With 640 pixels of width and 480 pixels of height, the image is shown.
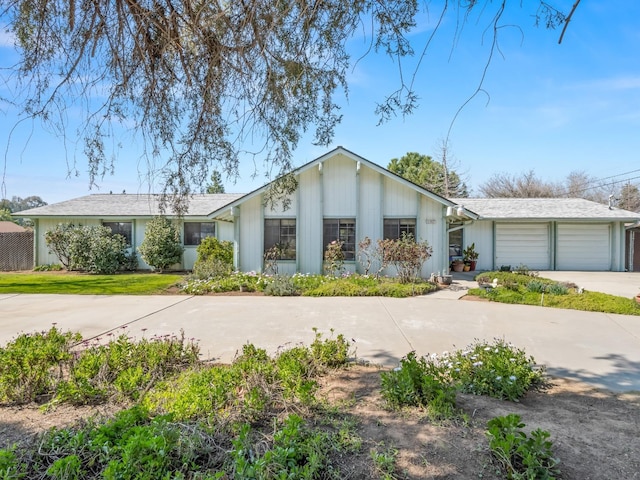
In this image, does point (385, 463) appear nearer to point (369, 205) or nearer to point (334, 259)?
point (334, 259)

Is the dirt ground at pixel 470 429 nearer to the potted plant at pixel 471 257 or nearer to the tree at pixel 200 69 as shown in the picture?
the tree at pixel 200 69

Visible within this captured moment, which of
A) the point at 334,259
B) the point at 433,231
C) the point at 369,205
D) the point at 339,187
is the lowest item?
the point at 334,259

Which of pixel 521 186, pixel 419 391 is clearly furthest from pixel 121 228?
pixel 521 186

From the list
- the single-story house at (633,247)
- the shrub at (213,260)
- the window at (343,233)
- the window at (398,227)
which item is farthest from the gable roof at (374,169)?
the single-story house at (633,247)

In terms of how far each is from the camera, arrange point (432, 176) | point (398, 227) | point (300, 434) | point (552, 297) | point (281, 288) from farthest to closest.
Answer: point (432, 176), point (398, 227), point (281, 288), point (552, 297), point (300, 434)

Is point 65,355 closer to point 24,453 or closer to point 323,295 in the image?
point 24,453

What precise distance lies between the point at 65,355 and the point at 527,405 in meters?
4.63

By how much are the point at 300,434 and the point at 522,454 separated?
1.37m

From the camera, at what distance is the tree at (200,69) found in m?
3.28

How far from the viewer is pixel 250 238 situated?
43.4 ft

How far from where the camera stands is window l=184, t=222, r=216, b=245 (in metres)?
16.5

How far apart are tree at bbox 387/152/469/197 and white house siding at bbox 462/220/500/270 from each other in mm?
13841

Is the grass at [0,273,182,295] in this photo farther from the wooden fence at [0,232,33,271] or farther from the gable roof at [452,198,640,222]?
the gable roof at [452,198,640,222]

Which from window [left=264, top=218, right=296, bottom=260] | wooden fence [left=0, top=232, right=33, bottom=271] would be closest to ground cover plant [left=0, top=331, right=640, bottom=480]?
window [left=264, top=218, right=296, bottom=260]
